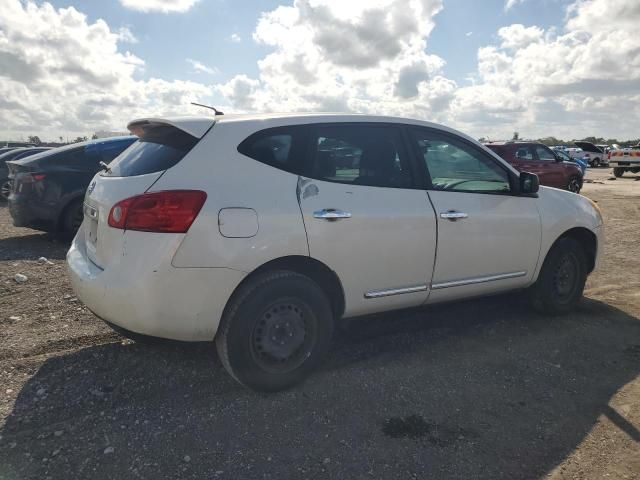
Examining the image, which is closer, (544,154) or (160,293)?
(160,293)

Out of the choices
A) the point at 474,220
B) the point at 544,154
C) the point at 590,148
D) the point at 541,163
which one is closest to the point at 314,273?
the point at 474,220

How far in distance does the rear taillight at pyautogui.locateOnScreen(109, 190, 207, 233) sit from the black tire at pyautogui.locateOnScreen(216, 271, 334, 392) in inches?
21.6

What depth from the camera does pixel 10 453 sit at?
2.64 m

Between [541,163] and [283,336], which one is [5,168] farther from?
[541,163]

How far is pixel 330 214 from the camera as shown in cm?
329

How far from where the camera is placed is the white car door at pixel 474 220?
3.92m

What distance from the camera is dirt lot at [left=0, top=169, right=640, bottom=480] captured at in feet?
8.66

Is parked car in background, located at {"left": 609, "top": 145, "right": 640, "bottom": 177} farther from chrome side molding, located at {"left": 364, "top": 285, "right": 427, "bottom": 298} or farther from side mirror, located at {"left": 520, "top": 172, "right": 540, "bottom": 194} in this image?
chrome side molding, located at {"left": 364, "top": 285, "right": 427, "bottom": 298}

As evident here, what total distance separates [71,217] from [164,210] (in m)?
5.59

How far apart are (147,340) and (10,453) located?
0.95 meters

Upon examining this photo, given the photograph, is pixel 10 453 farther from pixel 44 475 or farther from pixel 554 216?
pixel 554 216

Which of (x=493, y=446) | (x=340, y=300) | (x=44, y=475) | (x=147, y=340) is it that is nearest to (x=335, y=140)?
(x=340, y=300)

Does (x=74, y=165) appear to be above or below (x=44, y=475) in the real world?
above

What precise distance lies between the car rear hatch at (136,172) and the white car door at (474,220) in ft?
5.76
